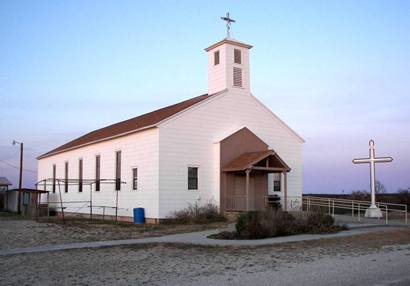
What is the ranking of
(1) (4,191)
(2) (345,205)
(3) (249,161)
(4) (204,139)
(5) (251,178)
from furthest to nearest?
(1) (4,191) → (2) (345,205) → (5) (251,178) → (4) (204,139) → (3) (249,161)

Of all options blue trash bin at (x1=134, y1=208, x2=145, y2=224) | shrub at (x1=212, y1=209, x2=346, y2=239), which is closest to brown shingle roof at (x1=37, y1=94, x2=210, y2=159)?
blue trash bin at (x1=134, y1=208, x2=145, y2=224)

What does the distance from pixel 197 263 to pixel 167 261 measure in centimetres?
93

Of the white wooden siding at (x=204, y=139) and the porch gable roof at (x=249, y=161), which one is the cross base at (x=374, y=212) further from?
the porch gable roof at (x=249, y=161)

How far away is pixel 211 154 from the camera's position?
30.2m

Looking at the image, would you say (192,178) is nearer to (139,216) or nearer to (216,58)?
(139,216)

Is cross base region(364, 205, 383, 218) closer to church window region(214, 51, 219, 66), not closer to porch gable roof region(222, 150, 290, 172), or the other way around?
porch gable roof region(222, 150, 290, 172)

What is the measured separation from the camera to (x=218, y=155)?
30094mm

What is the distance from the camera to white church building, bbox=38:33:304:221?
93.5 ft

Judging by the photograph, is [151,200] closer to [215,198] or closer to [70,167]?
[215,198]

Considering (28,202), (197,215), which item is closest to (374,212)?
(197,215)

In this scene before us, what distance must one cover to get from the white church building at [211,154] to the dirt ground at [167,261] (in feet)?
36.6

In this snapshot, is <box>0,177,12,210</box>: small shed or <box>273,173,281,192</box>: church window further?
<box>0,177,12,210</box>: small shed

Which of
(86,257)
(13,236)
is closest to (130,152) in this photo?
(13,236)

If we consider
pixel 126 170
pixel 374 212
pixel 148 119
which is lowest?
pixel 374 212
